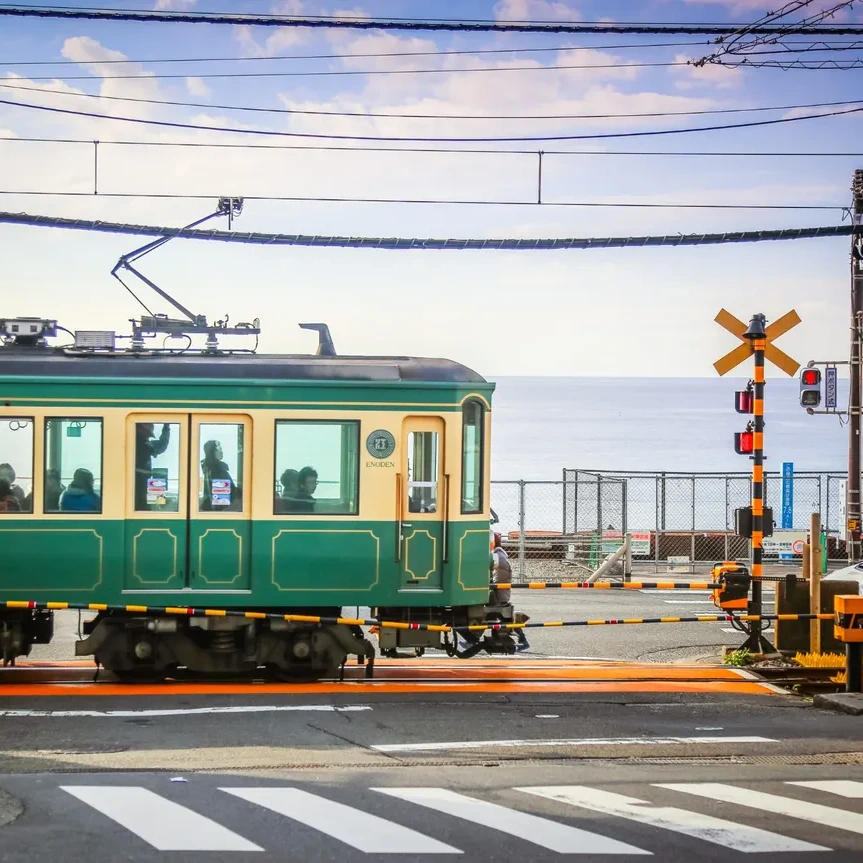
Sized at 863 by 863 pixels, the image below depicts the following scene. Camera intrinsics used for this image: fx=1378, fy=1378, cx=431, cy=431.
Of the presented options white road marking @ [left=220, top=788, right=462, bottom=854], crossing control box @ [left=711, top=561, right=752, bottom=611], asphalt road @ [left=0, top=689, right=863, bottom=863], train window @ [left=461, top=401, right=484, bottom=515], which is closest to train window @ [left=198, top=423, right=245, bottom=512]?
asphalt road @ [left=0, top=689, right=863, bottom=863]

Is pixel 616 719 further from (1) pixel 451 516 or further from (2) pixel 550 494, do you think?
(2) pixel 550 494

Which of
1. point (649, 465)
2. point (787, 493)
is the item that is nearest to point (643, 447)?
point (649, 465)

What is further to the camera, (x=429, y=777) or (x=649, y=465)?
(x=649, y=465)

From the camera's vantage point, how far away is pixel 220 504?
13.7 m

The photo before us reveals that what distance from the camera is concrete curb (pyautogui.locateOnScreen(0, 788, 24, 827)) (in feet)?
25.8

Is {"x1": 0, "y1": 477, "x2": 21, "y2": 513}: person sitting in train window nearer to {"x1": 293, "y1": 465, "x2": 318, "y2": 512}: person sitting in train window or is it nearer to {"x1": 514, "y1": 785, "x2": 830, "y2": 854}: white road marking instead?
{"x1": 293, "y1": 465, "x2": 318, "y2": 512}: person sitting in train window

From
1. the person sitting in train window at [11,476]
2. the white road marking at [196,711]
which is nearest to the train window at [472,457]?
the white road marking at [196,711]

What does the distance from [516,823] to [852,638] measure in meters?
6.42

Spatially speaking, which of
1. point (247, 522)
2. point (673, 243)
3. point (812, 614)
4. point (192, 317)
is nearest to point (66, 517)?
point (247, 522)

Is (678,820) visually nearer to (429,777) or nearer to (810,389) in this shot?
(429,777)

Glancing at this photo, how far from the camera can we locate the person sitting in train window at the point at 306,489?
1378cm

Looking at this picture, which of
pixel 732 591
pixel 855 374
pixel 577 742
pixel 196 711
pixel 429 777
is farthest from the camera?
pixel 855 374

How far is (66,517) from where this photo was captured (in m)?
13.6

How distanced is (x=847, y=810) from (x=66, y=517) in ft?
26.7
